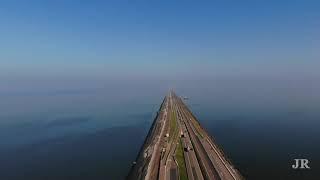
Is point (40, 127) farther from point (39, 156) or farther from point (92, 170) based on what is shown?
point (92, 170)

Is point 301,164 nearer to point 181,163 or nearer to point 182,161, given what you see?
point 182,161

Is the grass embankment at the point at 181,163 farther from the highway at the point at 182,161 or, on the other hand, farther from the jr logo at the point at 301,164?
the jr logo at the point at 301,164

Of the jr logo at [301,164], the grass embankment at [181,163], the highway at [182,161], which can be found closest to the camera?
the grass embankment at [181,163]

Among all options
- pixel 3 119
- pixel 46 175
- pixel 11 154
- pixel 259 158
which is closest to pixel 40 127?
pixel 3 119

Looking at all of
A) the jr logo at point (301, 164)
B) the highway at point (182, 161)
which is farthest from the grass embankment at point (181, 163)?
the jr logo at point (301, 164)

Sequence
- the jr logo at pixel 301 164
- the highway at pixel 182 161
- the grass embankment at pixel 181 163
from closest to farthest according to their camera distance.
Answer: the grass embankment at pixel 181 163 → the highway at pixel 182 161 → the jr logo at pixel 301 164

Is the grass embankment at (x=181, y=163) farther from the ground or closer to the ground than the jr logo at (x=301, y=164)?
farther from the ground

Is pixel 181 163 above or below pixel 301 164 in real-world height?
above

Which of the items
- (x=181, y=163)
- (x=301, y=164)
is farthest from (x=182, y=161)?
(x=301, y=164)

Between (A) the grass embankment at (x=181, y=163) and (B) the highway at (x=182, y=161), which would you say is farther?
(B) the highway at (x=182, y=161)

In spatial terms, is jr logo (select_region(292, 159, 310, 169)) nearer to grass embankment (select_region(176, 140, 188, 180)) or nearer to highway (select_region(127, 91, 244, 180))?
highway (select_region(127, 91, 244, 180))

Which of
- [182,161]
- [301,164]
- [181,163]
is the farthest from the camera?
[301,164]
